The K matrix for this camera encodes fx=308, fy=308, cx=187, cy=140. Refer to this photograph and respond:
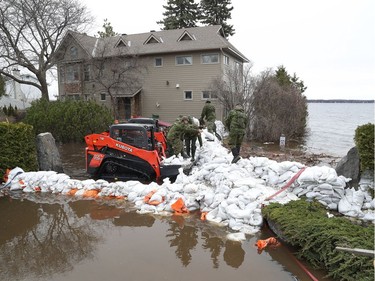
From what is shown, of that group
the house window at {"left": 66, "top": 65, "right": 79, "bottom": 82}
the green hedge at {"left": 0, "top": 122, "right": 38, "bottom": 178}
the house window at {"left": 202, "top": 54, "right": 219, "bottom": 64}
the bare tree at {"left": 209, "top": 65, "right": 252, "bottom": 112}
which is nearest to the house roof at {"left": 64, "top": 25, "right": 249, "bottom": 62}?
the house window at {"left": 202, "top": 54, "right": 219, "bottom": 64}

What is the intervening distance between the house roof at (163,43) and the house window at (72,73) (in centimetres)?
234

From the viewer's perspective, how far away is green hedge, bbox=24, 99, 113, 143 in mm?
15656

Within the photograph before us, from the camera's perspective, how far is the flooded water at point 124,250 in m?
3.98

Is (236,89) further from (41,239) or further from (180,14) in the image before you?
(180,14)

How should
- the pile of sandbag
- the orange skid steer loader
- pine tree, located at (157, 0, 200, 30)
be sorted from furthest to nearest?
Answer: pine tree, located at (157, 0, 200, 30), the orange skid steer loader, the pile of sandbag

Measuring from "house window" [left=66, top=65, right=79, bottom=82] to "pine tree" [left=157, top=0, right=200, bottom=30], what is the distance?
14.3m

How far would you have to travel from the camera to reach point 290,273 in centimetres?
399

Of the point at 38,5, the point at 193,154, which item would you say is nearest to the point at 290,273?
the point at 193,154

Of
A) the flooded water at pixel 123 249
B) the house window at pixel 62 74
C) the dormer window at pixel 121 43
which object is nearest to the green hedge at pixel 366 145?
the flooded water at pixel 123 249

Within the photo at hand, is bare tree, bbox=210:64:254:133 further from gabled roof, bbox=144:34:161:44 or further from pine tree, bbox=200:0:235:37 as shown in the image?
pine tree, bbox=200:0:235:37

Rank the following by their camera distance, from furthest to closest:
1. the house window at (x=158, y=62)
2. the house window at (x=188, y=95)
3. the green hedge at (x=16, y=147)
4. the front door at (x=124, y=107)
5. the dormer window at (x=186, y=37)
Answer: the front door at (x=124, y=107)
the house window at (x=158, y=62)
the house window at (x=188, y=95)
the dormer window at (x=186, y=37)
the green hedge at (x=16, y=147)

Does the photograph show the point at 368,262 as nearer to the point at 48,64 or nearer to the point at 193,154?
the point at 193,154

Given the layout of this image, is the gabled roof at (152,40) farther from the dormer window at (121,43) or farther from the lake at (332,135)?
the lake at (332,135)

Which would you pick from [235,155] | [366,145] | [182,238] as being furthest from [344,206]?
[235,155]
